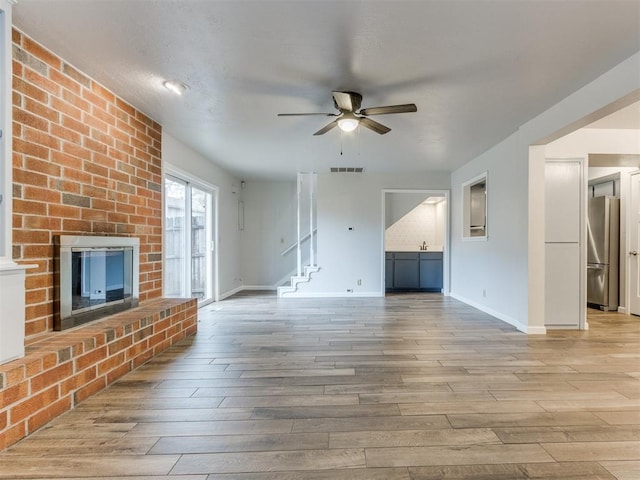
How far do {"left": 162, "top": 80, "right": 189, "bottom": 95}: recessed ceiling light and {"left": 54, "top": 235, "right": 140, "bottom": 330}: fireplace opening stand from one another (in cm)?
144

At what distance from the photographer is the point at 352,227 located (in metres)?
6.50

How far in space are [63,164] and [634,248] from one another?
7.08 m

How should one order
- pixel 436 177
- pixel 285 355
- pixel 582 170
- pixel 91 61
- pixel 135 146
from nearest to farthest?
1. pixel 91 61
2. pixel 285 355
3. pixel 135 146
4. pixel 582 170
5. pixel 436 177

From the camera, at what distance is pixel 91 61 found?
245 centimetres

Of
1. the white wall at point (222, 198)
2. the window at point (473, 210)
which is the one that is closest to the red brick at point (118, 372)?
the white wall at point (222, 198)

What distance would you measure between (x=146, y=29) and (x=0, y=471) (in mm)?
2531

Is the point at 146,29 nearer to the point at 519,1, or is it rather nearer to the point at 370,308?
the point at 519,1

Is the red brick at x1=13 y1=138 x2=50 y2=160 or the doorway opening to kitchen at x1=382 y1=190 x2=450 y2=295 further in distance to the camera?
the doorway opening to kitchen at x1=382 y1=190 x2=450 y2=295

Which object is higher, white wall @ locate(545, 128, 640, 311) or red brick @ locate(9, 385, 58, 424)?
white wall @ locate(545, 128, 640, 311)

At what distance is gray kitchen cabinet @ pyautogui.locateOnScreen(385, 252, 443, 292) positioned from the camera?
277 inches

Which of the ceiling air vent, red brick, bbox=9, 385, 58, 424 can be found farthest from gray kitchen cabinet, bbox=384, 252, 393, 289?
red brick, bbox=9, 385, 58, 424

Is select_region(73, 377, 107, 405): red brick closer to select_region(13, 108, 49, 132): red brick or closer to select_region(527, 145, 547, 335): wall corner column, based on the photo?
select_region(13, 108, 49, 132): red brick

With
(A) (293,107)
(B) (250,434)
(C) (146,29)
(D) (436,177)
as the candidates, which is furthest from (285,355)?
(D) (436,177)

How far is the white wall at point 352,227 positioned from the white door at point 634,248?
2.74m
